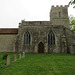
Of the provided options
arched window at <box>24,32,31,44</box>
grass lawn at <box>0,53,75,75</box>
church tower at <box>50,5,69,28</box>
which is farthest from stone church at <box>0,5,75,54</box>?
grass lawn at <box>0,53,75,75</box>

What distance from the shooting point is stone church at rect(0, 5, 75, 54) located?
65.8 ft

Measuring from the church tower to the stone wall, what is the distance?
14.4 meters

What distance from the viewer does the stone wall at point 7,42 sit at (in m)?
21.6

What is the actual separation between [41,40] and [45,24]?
176 inches

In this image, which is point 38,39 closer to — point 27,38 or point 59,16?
point 27,38

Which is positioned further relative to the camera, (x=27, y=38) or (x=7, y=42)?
(x=7, y=42)

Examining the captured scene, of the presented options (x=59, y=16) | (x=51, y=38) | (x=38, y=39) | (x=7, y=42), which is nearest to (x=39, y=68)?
(x=38, y=39)

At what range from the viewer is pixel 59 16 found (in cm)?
2808

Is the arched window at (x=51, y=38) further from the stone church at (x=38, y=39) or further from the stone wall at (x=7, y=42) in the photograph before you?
the stone wall at (x=7, y=42)

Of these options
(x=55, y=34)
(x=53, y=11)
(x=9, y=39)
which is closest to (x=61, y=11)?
(x=53, y=11)

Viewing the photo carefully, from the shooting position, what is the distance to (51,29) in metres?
21.1

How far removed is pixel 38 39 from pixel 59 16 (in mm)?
13051

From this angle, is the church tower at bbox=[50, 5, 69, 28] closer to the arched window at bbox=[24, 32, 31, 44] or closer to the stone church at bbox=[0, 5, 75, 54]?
the stone church at bbox=[0, 5, 75, 54]

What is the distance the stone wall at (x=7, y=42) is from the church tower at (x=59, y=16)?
47.3 ft
